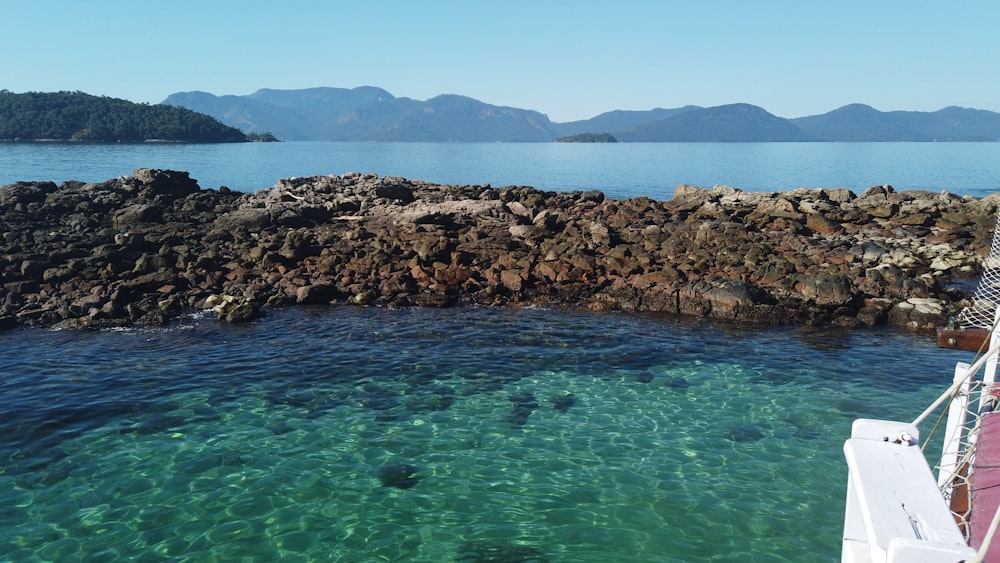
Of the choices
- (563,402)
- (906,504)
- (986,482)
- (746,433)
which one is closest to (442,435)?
(563,402)

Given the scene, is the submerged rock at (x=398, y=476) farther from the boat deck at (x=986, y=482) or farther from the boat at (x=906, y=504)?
the boat deck at (x=986, y=482)

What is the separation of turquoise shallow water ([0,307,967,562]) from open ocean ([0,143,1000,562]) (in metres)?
0.05

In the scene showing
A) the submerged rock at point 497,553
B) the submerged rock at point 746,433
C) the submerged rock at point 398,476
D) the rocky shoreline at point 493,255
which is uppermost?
the rocky shoreline at point 493,255

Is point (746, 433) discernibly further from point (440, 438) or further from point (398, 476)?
point (398, 476)

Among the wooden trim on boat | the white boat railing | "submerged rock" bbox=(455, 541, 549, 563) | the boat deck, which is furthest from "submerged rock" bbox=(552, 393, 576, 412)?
the white boat railing

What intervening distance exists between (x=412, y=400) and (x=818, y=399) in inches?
391

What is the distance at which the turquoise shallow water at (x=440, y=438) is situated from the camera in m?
10.3

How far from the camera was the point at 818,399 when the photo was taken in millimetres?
15578

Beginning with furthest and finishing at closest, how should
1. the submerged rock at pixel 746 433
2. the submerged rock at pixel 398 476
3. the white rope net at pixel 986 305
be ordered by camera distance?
the submerged rock at pixel 746 433 → the submerged rock at pixel 398 476 → the white rope net at pixel 986 305

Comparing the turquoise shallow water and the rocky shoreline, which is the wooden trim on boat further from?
the rocky shoreline

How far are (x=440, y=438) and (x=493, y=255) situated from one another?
1559 cm

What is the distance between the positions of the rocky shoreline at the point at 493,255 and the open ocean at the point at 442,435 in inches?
68.8

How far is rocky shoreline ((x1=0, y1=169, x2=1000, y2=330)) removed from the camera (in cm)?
2295

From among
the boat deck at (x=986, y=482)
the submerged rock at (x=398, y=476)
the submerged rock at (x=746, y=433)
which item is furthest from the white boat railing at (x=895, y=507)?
the submerged rock at (x=746, y=433)
